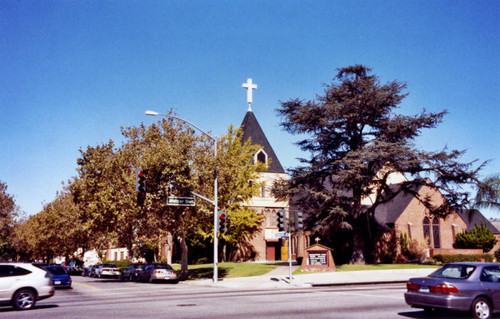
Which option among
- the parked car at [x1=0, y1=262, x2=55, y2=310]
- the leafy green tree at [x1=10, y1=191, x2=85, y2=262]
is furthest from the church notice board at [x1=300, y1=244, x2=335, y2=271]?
the leafy green tree at [x1=10, y1=191, x2=85, y2=262]

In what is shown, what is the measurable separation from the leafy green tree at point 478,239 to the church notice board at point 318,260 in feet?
77.2

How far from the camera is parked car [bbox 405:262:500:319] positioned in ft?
31.9

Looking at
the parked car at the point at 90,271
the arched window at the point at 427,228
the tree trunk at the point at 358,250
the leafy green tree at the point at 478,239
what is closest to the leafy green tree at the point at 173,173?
the tree trunk at the point at 358,250

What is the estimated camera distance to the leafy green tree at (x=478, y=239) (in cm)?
4544

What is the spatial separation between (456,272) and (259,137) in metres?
44.6

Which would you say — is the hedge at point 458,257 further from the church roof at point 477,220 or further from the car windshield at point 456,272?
the car windshield at point 456,272

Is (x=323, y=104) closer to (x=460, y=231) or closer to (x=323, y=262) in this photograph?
(x=323, y=262)

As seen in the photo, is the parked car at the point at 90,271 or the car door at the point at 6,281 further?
the parked car at the point at 90,271

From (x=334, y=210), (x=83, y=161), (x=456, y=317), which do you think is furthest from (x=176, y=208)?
(x=456, y=317)

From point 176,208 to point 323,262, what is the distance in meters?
11.2

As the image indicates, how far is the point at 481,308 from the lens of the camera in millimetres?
9891

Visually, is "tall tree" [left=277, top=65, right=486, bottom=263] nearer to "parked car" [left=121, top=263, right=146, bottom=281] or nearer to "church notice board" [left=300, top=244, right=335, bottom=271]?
"church notice board" [left=300, top=244, right=335, bottom=271]

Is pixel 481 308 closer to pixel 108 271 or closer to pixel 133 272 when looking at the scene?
pixel 133 272

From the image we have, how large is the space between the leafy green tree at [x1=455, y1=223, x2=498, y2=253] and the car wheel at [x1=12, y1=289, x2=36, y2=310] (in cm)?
4475
